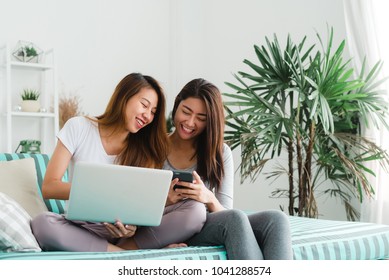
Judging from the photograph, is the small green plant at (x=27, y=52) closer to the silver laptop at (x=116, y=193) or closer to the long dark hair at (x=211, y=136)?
the long dark hair at (x=211, y=136)

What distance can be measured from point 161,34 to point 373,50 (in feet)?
7.91

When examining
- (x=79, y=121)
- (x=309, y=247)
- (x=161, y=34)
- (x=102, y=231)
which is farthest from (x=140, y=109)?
(x=161, y=34)

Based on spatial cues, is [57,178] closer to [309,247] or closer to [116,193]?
[116,193]

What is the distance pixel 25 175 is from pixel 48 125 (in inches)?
91.7

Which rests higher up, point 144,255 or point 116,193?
point 116,193

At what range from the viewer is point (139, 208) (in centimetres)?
178

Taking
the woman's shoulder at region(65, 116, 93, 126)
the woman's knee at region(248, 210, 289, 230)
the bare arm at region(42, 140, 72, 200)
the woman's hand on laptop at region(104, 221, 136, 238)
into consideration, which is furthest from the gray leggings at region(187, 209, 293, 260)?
the woman's shoulder at region(65, 116, 93, 126)

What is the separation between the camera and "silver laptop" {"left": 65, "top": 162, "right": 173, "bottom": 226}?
1680 millimetres

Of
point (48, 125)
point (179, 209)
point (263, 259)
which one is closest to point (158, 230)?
point (179, 209)

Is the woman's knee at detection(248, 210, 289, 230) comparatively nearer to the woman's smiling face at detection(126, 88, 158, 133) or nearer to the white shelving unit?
the woman's smiling face at detection(126, 88, 158, 133)

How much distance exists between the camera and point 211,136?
7.45 ft

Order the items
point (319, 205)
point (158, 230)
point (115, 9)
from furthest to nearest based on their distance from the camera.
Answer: point (115, 9) < point (319, 205) < point (158, 230)

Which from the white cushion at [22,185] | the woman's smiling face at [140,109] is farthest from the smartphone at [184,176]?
the white cushion at [22,185]
